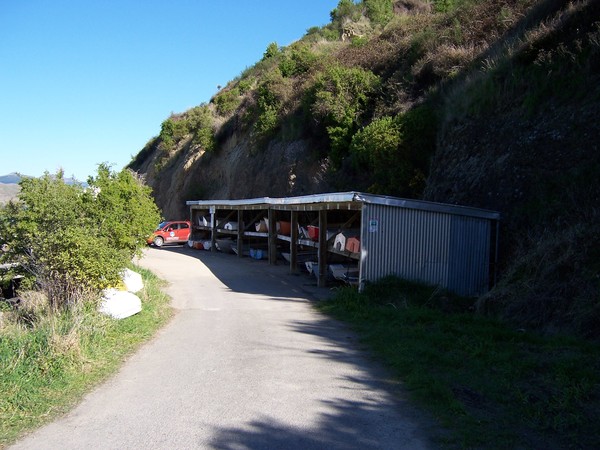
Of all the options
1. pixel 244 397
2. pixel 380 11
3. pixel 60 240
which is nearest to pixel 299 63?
pixel 380 11

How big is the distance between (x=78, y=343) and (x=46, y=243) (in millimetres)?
3412

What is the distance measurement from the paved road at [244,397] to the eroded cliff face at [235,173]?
15992mm

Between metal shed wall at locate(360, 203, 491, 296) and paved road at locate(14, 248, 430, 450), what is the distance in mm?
2800

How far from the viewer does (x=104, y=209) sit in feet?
41.2

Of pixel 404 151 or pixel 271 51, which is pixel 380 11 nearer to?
pixel 271 51

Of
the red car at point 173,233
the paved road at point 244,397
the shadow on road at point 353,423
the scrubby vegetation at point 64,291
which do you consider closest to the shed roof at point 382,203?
the paved road at point 244,397

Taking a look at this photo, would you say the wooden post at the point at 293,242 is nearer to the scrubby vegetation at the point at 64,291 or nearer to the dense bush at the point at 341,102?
the dense bush at the point at 341,102

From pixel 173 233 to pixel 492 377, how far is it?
29741 mm

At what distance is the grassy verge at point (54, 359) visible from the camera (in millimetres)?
5810

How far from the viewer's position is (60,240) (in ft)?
33.1

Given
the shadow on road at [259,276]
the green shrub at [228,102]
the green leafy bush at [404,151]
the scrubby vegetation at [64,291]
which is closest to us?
the scrubby vegetation at [64,291]

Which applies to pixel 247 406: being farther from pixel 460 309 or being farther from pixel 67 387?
pixel 460 309

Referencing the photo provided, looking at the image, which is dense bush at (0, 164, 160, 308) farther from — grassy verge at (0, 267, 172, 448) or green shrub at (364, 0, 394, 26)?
green shrub at (364, 0, 394, 26)

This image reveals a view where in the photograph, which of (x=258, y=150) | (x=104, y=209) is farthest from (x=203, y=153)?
(x=104, y=209)
